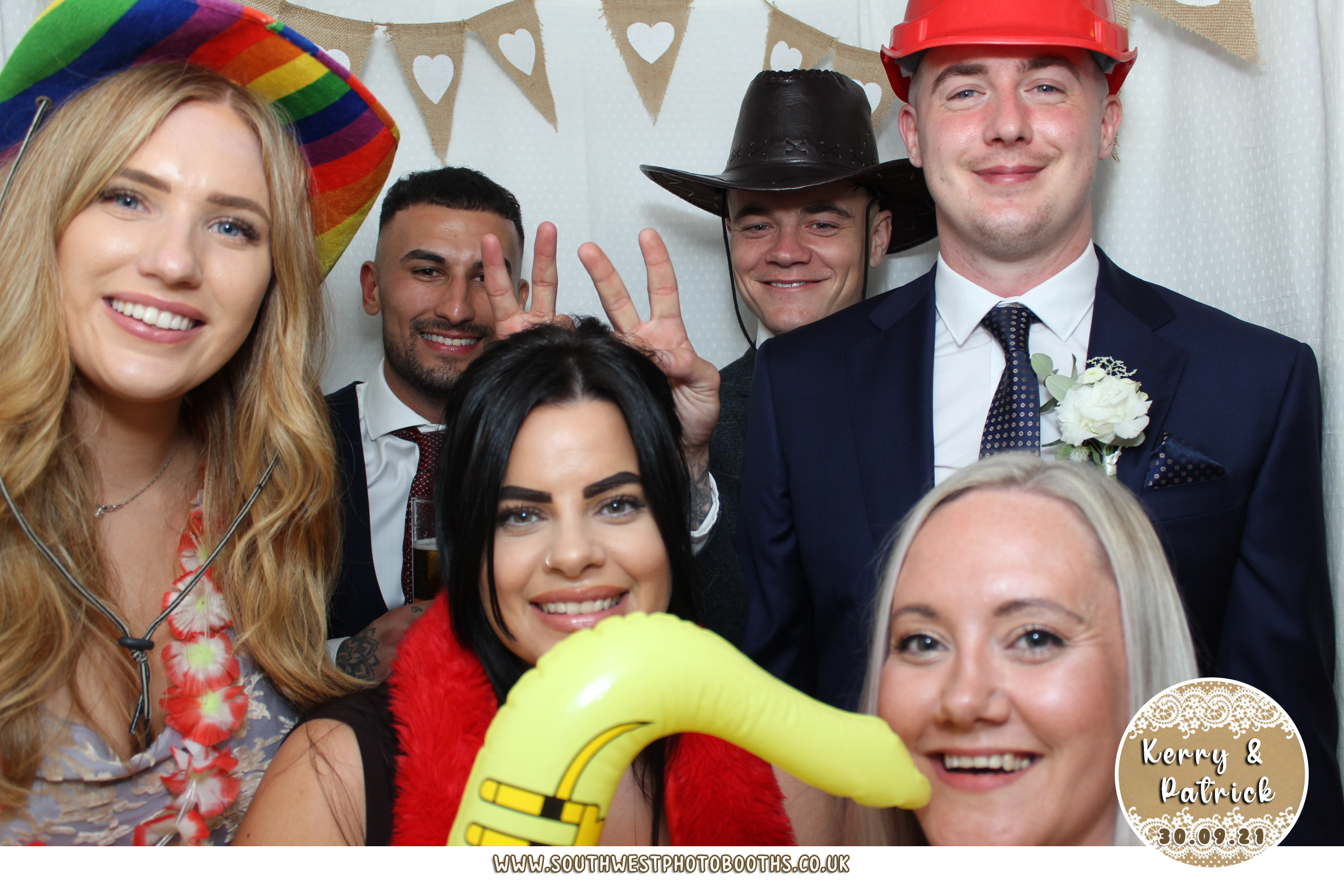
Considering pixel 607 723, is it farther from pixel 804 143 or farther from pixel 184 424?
pixel 804 143

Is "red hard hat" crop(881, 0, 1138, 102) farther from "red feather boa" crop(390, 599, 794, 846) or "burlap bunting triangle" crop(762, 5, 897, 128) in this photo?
"red feather boa" crop(390, 599, 794, 846)

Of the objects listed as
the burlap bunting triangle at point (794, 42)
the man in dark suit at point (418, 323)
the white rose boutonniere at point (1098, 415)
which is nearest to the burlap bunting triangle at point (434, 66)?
the man in dark suit at point (418, 323)

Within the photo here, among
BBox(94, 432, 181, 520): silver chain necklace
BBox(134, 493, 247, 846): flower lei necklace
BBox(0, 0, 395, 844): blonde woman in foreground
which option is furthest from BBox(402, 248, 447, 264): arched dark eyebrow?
BBox(134, 493, 247, 846): flower lei necklace

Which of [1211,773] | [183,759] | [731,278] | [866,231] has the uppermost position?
[866,231]

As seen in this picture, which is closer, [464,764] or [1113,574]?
[1113,574]

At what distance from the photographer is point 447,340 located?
2393 mm

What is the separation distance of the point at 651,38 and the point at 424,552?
1.38 metres

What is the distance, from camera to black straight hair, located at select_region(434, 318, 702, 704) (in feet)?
4.20

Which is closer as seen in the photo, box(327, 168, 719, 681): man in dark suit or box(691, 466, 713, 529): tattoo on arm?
box(691, 466, 713, 529): tattoo on arm

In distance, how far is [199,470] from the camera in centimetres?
164

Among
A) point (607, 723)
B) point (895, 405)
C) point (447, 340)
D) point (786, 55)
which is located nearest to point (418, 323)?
point (447, 340)

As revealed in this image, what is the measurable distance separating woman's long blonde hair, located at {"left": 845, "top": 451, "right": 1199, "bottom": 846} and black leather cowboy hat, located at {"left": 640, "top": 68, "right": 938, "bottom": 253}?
1.16 meters

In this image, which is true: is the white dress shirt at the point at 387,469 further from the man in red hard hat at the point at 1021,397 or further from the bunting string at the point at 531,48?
the man in red hard hat at the point at 1021,397

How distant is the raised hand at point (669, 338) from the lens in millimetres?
1665
